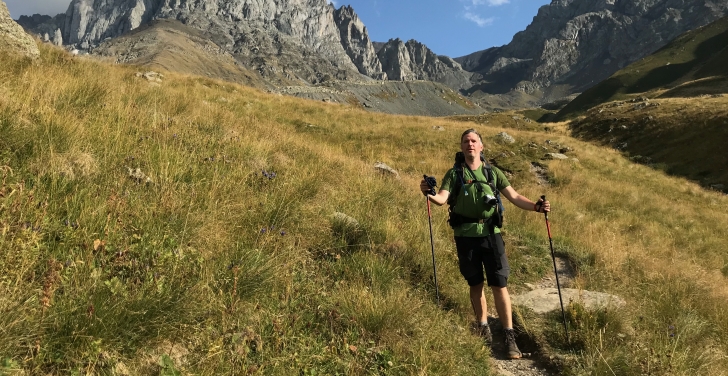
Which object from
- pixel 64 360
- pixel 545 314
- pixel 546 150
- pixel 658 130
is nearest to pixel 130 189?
pixel 64 360

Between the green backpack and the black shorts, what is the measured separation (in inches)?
8.9

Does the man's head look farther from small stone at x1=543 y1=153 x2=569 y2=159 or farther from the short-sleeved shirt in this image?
small stone at x1=543 y1=153 x2=569 y2=159

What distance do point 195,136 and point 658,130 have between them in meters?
36.4

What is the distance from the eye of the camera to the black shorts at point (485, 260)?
4.52 m

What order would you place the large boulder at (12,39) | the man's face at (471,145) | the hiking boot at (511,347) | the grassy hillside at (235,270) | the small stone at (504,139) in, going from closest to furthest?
the grassy hillside at (235,270) < the hiking boot at (511,347) < the man's face at (471,145) < the large boulder at (12,39) < the small stone at (504,139)

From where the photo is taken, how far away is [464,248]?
4.66m

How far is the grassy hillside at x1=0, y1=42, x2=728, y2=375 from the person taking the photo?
233 cm

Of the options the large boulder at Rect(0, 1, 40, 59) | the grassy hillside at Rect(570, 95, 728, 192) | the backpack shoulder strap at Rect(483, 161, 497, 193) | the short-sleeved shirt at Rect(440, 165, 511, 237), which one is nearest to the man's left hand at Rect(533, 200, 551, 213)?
the short-sleeved shirt at Rect(440, 165, 511, 237)

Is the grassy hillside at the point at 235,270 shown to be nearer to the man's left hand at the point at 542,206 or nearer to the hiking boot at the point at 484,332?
the hiking boot at the point at 484,332

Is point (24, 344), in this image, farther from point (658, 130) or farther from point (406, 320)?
point (658, 130)

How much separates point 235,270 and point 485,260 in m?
3.05


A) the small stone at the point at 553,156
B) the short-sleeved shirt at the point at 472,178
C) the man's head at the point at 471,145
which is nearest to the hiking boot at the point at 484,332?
the short-sleeved shirt at the point at 472,178

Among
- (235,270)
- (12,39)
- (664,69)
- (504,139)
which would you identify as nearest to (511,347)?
(235,270)

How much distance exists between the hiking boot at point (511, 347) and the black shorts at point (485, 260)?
55 cm
